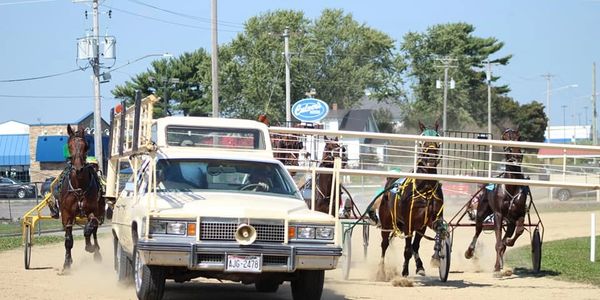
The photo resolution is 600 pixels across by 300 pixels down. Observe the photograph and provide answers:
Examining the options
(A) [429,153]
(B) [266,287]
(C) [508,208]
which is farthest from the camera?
(C) [508,208]

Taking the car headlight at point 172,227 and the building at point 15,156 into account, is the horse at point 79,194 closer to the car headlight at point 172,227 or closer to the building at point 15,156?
the car headlight at point 172,227

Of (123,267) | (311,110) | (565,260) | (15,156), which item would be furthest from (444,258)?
(15,156)

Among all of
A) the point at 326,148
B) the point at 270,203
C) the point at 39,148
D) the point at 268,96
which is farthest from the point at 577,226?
the point at 268,96

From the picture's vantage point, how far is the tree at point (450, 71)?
98.0 m

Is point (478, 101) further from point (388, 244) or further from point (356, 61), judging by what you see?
point (388, 244)

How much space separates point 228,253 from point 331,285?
16.3ft

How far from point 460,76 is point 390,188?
8303 cm

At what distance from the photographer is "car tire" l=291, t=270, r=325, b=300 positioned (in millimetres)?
11922

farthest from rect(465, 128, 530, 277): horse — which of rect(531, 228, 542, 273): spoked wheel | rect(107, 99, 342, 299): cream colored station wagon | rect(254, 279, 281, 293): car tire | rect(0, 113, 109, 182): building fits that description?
rect(0, 113, 109, 182): building

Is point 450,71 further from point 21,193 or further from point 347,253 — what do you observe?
point 347,253

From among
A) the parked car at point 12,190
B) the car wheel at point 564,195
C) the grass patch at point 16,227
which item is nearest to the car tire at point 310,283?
the grass patch at point 16,227

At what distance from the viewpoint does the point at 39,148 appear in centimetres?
6931

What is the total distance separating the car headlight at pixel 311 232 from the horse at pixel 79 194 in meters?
7.46

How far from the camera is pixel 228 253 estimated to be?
36.0 feet
